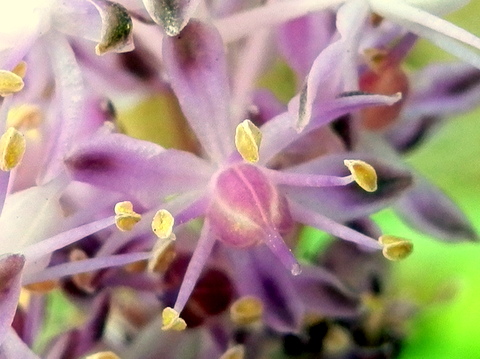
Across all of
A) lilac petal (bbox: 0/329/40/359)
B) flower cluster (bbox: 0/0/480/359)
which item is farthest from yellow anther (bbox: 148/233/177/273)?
lilac petal (bbox: 0/329/40/359)

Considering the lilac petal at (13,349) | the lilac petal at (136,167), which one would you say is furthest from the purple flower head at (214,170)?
the lilac petal at (13,349)

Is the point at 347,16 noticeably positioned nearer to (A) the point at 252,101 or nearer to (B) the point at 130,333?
(A) the point at 252,101

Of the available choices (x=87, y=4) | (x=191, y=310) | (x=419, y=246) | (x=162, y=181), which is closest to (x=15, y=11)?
(x=87, y=4)

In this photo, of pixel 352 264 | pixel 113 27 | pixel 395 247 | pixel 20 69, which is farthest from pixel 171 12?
pixel 352 264

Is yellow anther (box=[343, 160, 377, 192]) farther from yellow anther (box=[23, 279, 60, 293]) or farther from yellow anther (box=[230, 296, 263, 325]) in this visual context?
yellow anther (box=[23, 279, 60, 293])

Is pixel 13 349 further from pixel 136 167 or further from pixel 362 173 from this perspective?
pixel 362 173

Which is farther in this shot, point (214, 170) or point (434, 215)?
point (434, 215)

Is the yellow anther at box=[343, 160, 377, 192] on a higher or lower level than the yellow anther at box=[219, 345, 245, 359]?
higher
